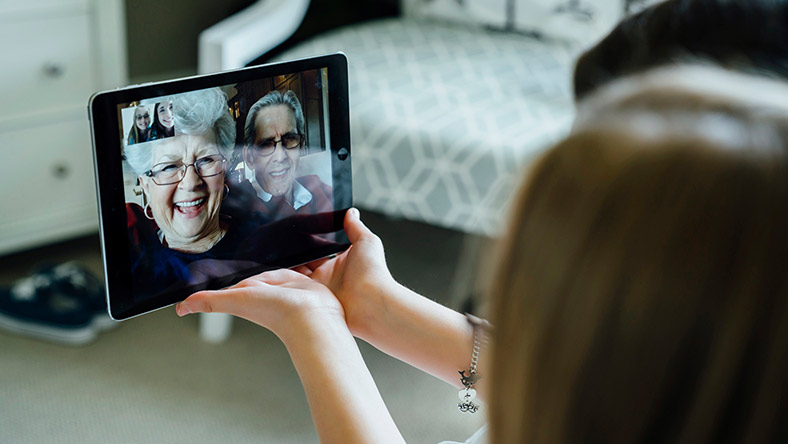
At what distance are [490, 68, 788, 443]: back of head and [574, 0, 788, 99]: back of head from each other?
0.32 feet

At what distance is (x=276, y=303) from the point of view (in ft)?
2.23

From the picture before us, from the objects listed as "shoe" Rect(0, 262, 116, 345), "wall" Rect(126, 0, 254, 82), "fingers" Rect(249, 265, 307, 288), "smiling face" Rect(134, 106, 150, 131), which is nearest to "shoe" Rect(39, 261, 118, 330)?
"shoe" Rect(0, 262, 116, 345)

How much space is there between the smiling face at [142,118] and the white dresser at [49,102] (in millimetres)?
838

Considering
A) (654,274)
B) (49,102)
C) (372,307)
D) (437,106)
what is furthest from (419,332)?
(49,102)

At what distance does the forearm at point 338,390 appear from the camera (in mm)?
569

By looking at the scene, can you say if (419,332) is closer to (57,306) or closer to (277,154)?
(277,154)

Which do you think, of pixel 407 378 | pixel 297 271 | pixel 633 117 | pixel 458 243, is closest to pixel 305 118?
pixel 297 271

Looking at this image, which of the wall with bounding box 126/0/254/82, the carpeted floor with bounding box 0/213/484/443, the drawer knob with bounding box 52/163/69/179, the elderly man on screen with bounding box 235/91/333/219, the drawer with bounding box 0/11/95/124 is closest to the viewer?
the elderly man on screen with bounding box 235/91/333/219

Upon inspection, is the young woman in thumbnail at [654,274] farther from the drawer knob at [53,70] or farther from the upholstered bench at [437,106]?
the drawer knob at [53,70]

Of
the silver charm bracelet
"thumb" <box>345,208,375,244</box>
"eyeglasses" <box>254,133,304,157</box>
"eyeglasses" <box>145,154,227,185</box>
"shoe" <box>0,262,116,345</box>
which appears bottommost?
"shoe" <box>0,262,116,345</box>

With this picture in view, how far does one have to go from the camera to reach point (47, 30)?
53.4 inches

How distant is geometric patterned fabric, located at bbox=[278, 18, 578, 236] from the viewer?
3.98 ft

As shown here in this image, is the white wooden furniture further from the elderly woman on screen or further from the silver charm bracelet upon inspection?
the silver charm bracelet

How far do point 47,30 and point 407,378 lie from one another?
2.78 feet
